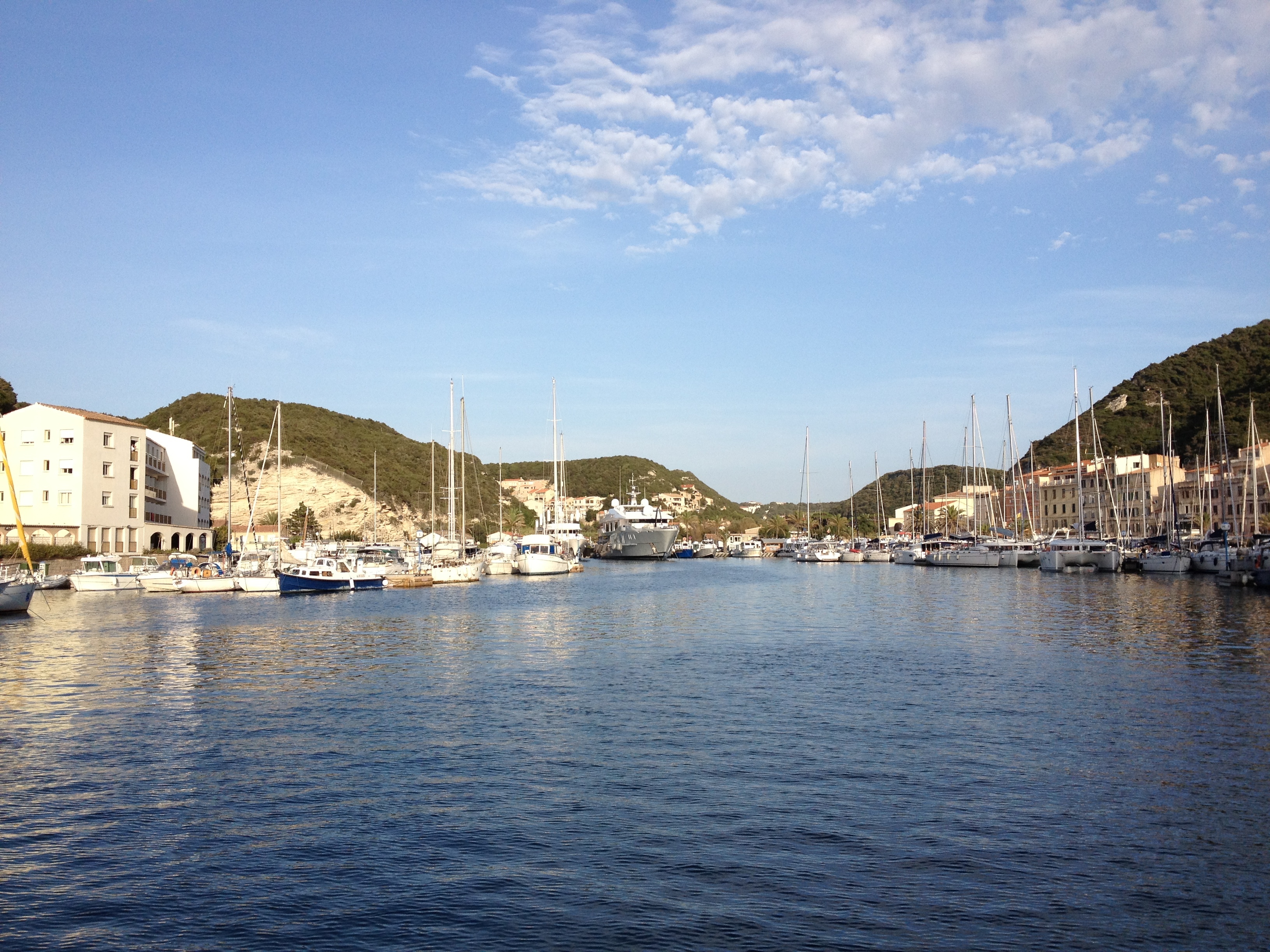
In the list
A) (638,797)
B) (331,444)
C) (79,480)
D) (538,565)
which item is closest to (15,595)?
(79,480)

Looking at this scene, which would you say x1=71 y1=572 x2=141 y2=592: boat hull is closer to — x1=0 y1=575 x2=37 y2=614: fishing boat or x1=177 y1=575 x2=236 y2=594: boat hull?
x1=177 y1=575 x2=236 y2=594: boat hull

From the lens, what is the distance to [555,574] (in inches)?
3748

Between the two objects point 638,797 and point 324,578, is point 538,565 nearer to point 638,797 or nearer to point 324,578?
point 324,578

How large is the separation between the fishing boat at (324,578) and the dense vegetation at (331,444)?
6819 cm

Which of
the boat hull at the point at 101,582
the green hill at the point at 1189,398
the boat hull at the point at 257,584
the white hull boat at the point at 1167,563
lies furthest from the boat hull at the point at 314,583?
the green hill at the point at 1189,398

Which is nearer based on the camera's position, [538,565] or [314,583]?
[314,583]

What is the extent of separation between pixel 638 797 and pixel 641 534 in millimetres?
125532

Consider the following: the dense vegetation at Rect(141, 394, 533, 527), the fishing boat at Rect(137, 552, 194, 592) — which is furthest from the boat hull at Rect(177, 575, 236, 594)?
the dense vegetation at Rect(141, 394, 533, 527)

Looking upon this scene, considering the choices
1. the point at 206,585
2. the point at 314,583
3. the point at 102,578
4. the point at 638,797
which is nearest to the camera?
the point at 638,797

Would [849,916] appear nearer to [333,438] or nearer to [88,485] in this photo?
[88,485]

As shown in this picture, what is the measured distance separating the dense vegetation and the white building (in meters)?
40.9

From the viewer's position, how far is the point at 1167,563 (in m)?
82.4

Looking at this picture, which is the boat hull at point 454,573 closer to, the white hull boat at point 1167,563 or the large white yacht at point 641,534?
the white hull boat at point 1167,563

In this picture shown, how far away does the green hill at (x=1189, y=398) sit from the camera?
129875mm
